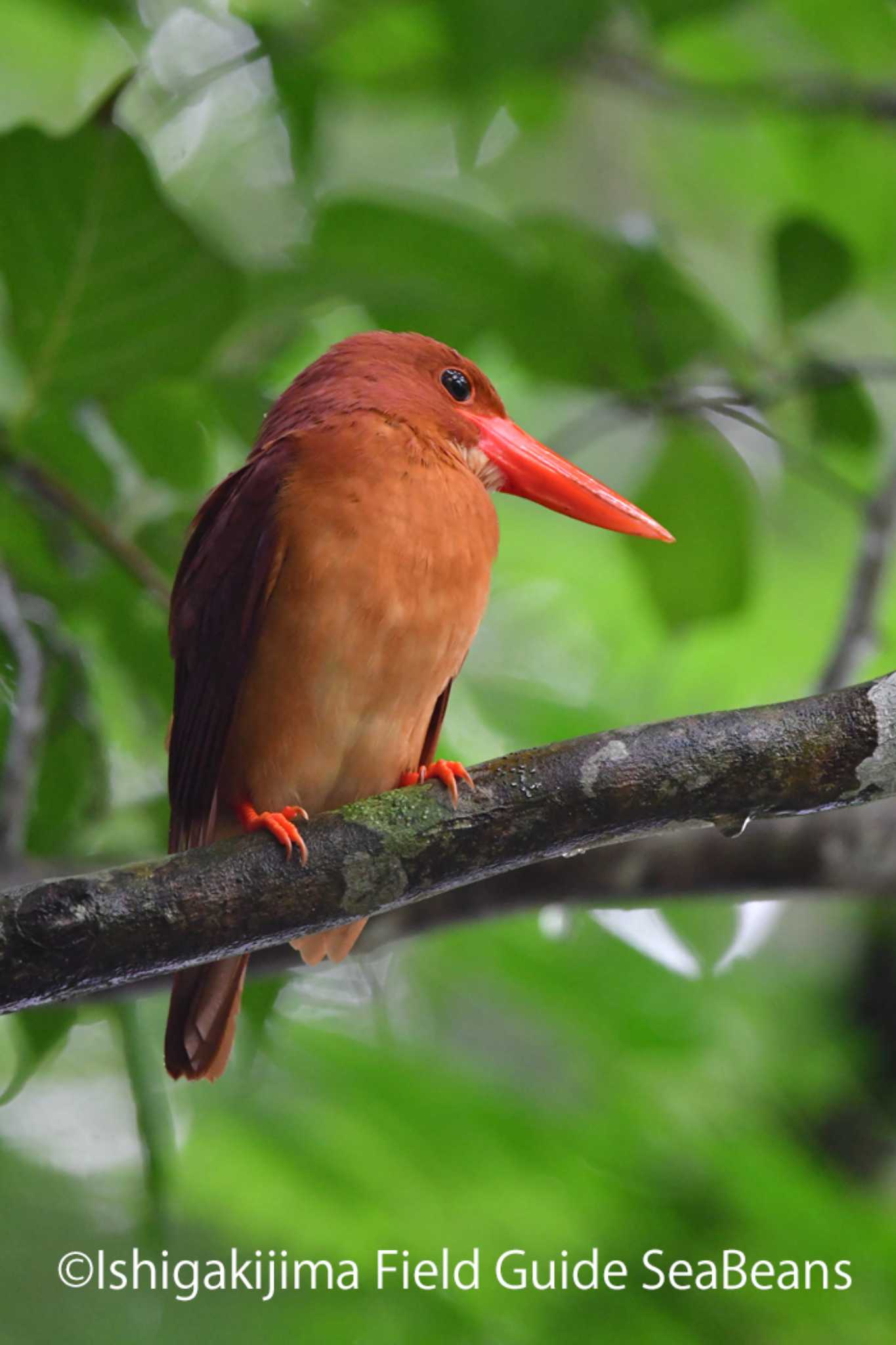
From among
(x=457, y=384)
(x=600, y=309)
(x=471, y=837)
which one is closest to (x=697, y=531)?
(x=600, y=309)

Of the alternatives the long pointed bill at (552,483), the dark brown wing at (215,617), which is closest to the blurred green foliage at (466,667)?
the dark brown wing at (215,617)

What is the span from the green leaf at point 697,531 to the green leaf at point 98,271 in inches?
36.2

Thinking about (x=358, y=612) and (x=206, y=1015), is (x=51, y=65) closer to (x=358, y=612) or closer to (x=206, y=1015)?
(x=358, y=612)

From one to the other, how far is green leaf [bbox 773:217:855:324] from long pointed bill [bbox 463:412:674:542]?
27.2 inches

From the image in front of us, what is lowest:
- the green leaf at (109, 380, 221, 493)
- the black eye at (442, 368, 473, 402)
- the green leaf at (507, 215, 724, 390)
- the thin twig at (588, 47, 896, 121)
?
the black eye at (442, 368, 473, 402)

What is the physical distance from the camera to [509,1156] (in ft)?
8.52

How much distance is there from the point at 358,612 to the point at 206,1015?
23.4 inches

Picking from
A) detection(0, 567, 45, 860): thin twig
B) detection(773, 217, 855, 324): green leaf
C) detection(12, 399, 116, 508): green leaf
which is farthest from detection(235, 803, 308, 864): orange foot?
detection(773, 217, 855, 324): green leaf

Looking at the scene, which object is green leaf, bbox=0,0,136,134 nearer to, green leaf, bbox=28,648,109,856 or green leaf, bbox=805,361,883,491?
green leaf, bbox=28,648,109,856

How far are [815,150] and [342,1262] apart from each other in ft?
7.82

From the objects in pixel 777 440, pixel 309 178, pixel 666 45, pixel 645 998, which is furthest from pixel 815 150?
pixel 645 998

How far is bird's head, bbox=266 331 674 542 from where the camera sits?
6.37ft

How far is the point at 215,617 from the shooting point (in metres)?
1.87

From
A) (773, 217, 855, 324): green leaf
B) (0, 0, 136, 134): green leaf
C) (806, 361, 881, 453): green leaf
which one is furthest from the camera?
(0, 0, 136, 134): green leaf
